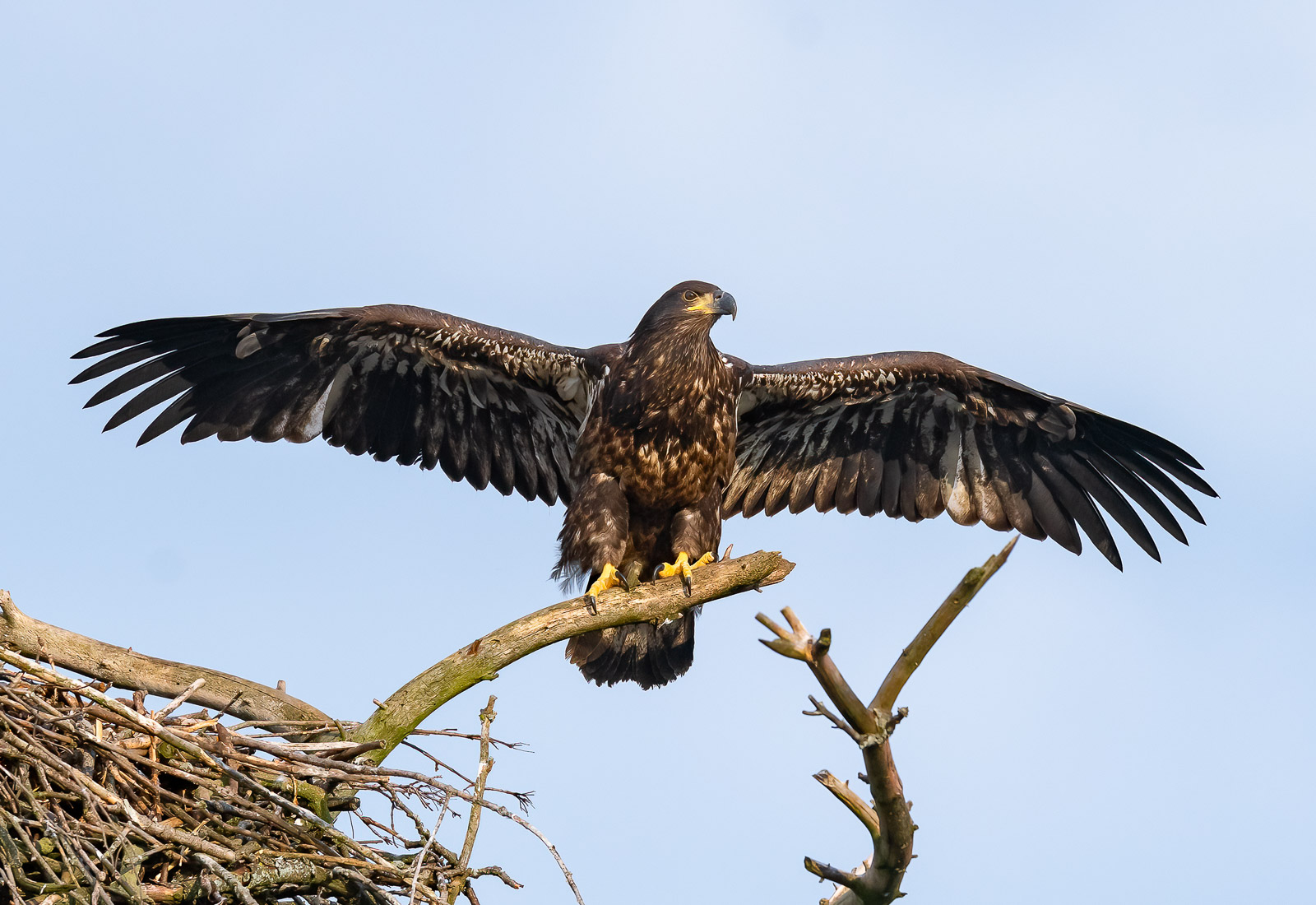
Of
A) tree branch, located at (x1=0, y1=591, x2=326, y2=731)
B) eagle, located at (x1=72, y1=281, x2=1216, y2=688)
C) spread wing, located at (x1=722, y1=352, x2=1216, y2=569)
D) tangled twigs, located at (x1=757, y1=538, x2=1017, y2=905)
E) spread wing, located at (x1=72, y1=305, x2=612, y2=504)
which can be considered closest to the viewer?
tangled twigs, located at (x1=757, y1=538, x2=1017, y2=905)

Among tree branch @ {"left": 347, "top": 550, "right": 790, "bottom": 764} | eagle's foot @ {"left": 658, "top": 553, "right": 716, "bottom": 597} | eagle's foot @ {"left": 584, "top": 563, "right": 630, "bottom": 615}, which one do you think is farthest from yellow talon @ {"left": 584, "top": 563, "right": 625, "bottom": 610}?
tree branch @ {"left": 347, "top": 550, "right": 790, "bottom": 764}

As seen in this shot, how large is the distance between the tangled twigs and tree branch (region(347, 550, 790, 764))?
5.50 feet

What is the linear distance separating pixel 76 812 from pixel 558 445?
14.9 ft

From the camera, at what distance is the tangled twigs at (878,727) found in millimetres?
4832

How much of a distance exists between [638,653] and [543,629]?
239 centimetres

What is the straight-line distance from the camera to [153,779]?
5.79m

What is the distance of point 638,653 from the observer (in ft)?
29.2

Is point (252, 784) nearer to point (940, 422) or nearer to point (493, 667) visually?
point (493, 667)

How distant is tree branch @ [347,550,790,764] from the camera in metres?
6.20

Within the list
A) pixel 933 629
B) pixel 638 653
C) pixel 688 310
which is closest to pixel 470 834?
pixel 933 629

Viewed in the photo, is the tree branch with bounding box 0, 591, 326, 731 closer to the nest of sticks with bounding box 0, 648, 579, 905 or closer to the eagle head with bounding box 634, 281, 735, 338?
the nest of sticks with bounding box 0, 648, 579, 905

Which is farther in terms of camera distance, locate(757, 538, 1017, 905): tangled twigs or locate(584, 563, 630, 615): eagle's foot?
locate(584, 563, 630, 615): eagle's foot

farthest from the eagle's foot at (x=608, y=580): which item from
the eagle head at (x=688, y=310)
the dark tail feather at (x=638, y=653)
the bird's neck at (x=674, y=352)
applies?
the eagle head at (x=688, y=310)

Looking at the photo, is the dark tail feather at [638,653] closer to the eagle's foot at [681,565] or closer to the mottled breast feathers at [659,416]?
the eagle's foot at [681,565]
